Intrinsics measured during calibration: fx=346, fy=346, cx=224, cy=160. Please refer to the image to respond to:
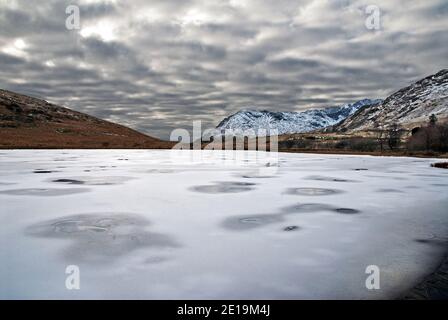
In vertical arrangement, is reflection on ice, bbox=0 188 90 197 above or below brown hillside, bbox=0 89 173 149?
below

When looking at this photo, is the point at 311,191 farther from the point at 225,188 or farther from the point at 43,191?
the point at 43,191

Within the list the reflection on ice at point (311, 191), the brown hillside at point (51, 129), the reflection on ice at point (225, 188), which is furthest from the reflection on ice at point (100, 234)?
the brown hillside at point (51, 129)

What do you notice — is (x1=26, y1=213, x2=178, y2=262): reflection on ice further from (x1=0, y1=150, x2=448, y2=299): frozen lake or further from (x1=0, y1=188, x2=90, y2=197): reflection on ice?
(x1=0, y1=188, x2=90, y2=197): reflection on ice

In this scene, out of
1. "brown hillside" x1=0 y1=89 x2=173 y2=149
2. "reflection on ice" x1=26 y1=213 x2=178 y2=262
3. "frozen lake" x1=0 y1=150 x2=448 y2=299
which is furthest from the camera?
"brown hillside" x1=0 y1=89 x2=173 y2=149

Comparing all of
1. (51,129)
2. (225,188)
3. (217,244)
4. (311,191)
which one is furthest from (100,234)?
(51,129)

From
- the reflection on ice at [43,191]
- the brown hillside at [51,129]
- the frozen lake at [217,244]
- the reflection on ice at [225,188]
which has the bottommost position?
the frozen lake at [217,244]

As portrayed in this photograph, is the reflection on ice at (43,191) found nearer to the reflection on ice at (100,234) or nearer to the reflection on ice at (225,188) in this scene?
the reflection on ice at (100,234)

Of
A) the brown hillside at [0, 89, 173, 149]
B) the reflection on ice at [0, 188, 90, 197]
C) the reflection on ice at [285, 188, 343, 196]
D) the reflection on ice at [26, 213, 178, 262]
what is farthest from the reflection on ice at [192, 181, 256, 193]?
the brown hillside at [0, 89, 173, 149]

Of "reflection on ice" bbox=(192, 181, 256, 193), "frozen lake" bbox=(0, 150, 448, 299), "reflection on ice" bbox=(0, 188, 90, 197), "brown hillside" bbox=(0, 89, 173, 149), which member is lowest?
"frozen lake" bbox=(0, 150, 448, 299)

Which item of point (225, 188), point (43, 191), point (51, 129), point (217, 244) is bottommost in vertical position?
point (217, 244)

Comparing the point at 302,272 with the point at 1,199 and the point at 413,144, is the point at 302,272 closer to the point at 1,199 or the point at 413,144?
the point at 1,199

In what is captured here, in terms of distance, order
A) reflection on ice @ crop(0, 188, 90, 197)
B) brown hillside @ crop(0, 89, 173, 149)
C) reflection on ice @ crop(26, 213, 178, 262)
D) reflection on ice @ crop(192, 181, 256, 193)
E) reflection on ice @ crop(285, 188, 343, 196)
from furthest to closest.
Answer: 1. brown hillside @ crop(0, 89, 173, 149)
2. reflection on ice @ crop(192, 181, 256, 193)
3. reflection on ice @ crop(285, 188, 343, 196)
4. reflection on ice @ crop(0, 188, 90, 197)
5. reflection on ice @ crop(26, 213, 178, 262)

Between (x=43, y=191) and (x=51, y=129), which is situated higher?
(x=51, y=129)
